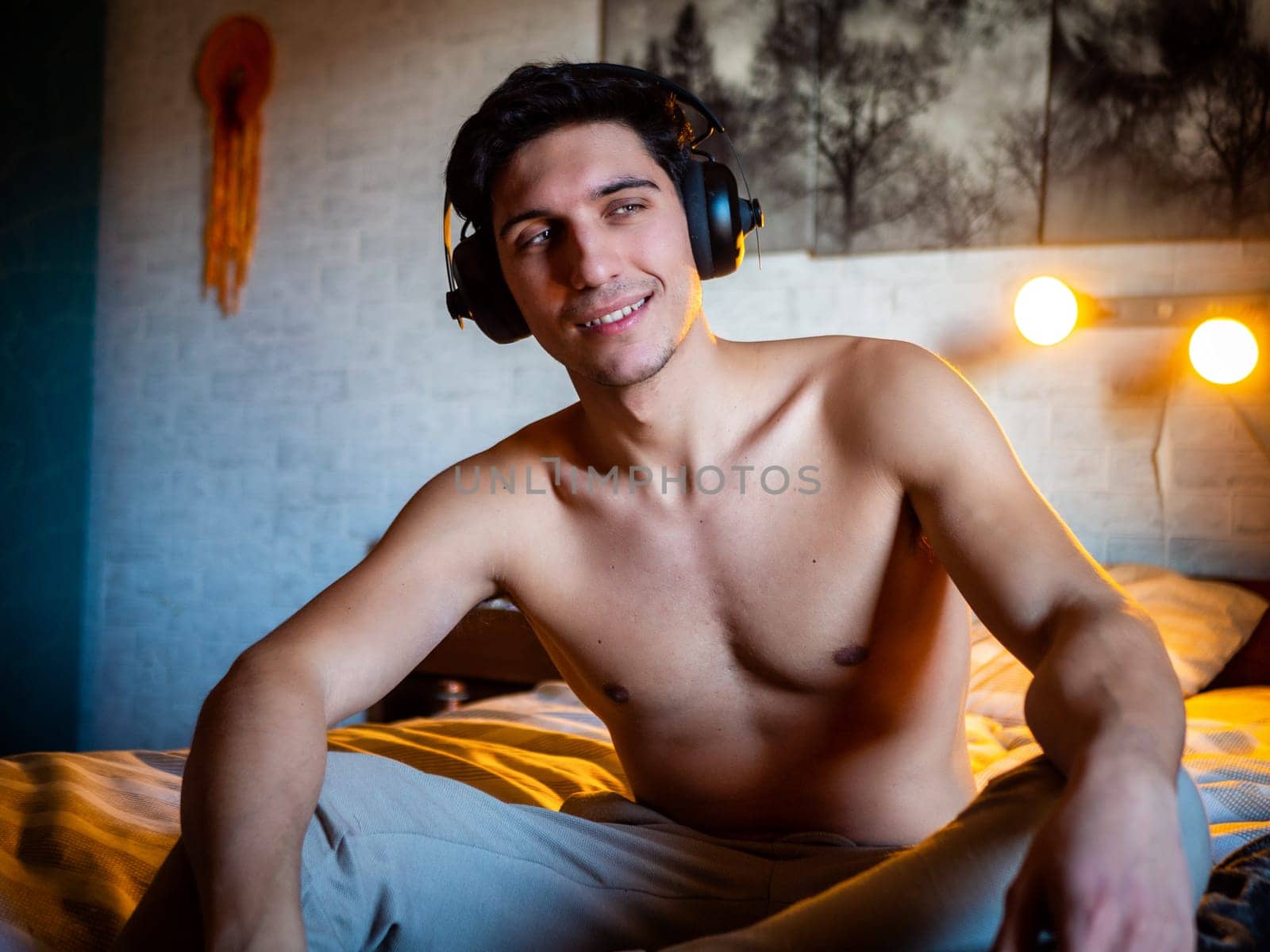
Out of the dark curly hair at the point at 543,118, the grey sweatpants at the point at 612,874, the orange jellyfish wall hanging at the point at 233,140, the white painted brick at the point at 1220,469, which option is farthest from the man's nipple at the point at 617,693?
the orange jellyfish wall hanging at the point at 233,140

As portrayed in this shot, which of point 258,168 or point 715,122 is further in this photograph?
point 258,168

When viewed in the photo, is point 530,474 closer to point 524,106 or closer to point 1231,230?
point 524,106

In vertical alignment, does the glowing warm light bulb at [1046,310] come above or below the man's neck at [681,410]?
above

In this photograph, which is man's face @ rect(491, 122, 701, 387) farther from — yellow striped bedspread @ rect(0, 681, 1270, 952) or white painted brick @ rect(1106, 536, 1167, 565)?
white painted brick @ rect(1106, 536, 1167, 565)

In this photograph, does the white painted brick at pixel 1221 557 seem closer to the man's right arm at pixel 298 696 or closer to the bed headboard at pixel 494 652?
the bed headboard at pixel 494 652

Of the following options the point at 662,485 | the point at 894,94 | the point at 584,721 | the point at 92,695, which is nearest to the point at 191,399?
the point at 92,695

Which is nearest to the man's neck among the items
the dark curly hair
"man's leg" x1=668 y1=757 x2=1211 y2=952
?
the dark curly hair

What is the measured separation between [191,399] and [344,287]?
30.2 inches

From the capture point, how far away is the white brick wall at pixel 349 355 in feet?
7.96

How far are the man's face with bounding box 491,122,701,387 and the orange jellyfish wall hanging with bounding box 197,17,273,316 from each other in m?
2.62

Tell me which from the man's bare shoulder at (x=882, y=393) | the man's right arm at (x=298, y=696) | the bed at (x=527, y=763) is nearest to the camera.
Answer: the man's right arm at (x=298, y=696)

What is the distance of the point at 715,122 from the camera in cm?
125

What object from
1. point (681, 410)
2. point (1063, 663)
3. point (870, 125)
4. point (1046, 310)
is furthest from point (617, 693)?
point (870, 125)

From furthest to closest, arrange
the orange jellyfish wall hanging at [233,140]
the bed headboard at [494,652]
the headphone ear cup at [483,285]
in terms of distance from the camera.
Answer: the orange jellyfish wall hanging at [233,140] < the bed headboard at [494,652] < the headphone ear cup at [483,285]
